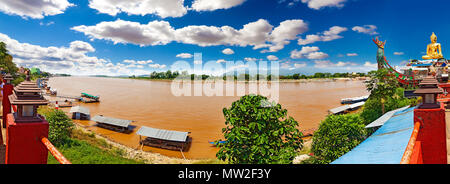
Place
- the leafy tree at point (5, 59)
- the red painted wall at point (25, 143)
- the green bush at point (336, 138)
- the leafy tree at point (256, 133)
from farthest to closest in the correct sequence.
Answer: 1. the leafy tree at point (5, 59)
2. the green bush at point (336, 138)
3. the leafy tree at point (256, 133)
4. the red painted wall at point (25, 143)

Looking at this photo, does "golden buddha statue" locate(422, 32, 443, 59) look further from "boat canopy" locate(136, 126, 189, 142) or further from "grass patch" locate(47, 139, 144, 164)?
"grass patch" locate(47, 139, 144, 164)

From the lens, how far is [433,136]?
11.0ft

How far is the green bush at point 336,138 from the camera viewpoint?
5.59 metres

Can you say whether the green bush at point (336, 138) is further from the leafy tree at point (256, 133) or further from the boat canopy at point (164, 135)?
the boat canopy at point (164, 135)

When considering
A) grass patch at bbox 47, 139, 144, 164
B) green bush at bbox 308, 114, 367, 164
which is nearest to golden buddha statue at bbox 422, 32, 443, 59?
green bush at bbox 308, 114, 367, 164

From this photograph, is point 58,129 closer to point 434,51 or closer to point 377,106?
point 377,106

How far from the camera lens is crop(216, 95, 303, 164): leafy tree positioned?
366 centimetres

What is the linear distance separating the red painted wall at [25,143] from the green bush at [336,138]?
5.95m

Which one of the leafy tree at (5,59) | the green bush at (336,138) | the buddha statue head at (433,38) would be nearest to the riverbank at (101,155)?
the green bush at (336,138)

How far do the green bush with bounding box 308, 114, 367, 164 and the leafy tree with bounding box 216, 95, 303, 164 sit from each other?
7.20ft

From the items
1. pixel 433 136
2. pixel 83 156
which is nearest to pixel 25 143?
pixel 83 156
